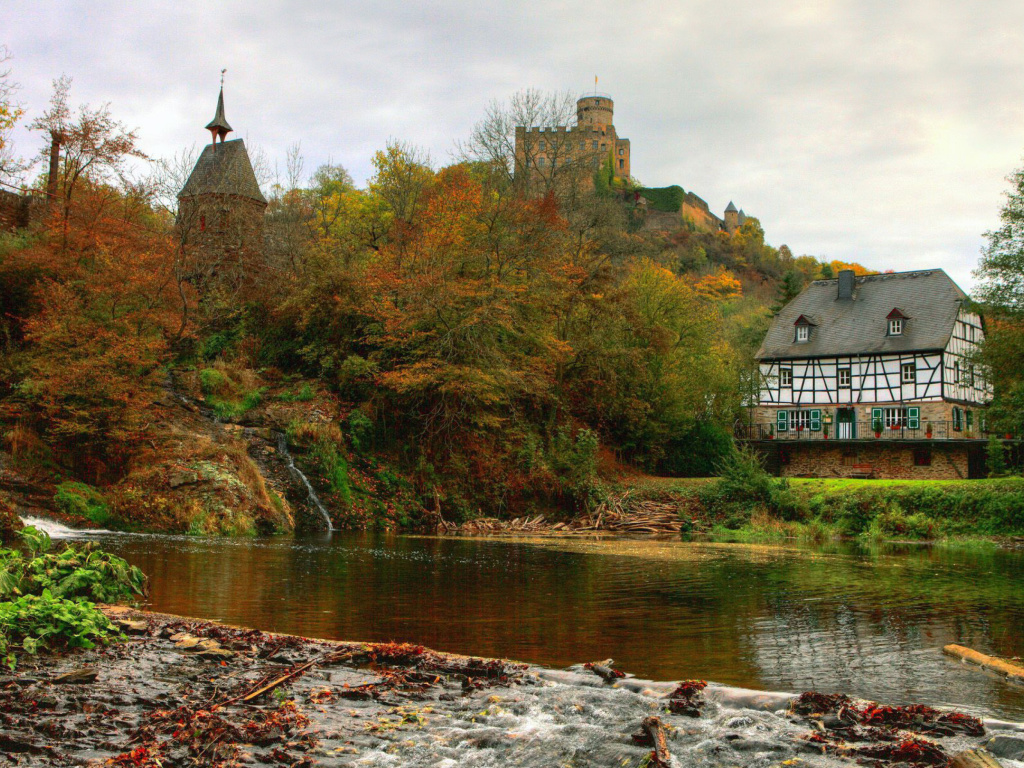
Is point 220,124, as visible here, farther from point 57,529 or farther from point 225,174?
point 57,529

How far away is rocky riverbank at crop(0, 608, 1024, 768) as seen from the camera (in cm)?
472

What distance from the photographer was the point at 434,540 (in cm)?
2280

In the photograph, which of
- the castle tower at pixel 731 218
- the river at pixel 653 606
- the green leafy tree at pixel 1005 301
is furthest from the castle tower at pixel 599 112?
the river at pixel 653 606

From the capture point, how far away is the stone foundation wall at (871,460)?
133 feet

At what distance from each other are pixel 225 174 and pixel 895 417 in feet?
121

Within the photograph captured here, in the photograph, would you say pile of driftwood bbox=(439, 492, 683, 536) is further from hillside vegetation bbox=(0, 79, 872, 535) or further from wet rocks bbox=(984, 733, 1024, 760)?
wet rocks bbox=(984, 733, 1024, 760)

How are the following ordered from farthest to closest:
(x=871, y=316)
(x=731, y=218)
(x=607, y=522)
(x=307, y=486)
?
1. (x=731, y=218)
2. (x=871, y=316)
3. (x=607, y=522)
4. (x=307, y=486)

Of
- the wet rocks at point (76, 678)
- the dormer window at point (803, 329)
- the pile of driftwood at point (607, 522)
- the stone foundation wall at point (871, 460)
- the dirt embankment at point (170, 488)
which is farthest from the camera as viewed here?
the dormer window at point (803, 329)

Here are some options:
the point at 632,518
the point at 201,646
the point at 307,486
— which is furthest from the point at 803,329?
the point at 201,646

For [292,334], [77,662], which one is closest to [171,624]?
[77,662]

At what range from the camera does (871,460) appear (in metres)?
42.9

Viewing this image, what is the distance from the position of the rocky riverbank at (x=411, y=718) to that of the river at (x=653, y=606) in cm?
93

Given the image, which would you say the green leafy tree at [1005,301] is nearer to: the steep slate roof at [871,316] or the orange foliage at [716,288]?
the steep slate roof at [871,316]

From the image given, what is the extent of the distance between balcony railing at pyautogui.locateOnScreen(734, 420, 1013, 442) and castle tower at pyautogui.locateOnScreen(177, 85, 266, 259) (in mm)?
27537
